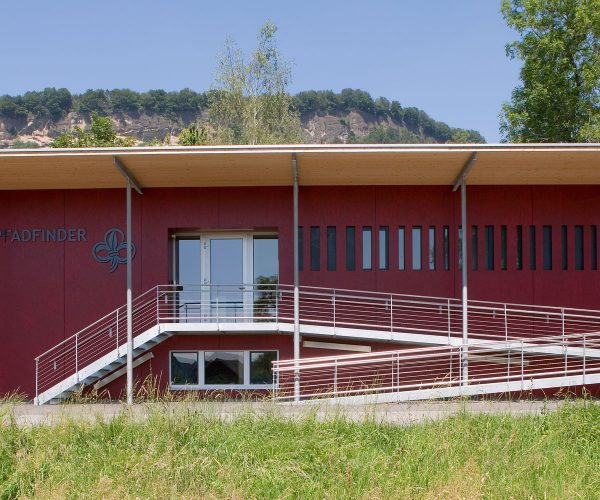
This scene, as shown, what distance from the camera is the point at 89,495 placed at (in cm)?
802

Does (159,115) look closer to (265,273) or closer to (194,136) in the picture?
(194,136)

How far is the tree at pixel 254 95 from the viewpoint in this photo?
41844 millimetres

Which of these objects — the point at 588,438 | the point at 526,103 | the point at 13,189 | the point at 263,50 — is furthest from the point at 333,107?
the point at 588,438

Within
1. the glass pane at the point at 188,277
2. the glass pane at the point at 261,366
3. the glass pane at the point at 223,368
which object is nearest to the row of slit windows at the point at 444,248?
the glass pane at the point at 261,366

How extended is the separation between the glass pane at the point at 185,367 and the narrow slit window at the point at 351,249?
4.09 m

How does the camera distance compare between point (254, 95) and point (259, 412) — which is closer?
point (259, 412)

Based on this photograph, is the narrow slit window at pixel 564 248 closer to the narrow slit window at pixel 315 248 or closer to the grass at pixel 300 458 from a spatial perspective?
the narrow slit window at pixel 315 248

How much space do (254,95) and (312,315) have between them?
1072 inches

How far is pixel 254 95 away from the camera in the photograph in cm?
4203

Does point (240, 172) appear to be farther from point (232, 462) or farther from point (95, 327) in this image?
point (232, 462)

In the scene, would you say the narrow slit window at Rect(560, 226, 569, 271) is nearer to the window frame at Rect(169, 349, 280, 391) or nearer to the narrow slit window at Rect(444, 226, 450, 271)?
the narrow slit window at Rect(444, 226, 450, 271)

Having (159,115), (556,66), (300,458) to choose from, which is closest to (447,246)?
(300,458)

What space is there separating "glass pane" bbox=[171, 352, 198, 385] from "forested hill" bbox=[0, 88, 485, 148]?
82.5 metres

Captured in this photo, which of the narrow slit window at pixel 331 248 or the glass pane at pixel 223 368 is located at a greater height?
the narrow slit window at pixel 331 248
